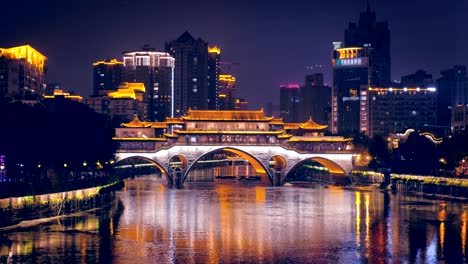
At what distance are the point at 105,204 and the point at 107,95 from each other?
116074 millimetres

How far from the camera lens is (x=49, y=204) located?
200 feet

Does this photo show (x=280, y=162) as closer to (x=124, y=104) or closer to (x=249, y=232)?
(x=249, y=232)

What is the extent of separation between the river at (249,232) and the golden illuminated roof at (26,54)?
61.9 metres

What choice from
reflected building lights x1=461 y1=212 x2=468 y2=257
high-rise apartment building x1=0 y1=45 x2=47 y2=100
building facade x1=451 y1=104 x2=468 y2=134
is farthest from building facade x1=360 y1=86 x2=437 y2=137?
reflected building lights x1=461 y1=212 x2=468 y2=257

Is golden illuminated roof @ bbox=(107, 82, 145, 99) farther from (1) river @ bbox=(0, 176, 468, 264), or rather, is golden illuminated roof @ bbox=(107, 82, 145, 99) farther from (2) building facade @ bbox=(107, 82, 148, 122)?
(1) river @ bbox=(0, 176, 468, 264)

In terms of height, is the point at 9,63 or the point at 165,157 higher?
the point at 9,63

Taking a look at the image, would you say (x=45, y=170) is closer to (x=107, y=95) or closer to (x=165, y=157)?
(x=165, y=157)

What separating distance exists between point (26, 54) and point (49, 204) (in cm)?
8541

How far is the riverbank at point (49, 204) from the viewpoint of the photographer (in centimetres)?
5478

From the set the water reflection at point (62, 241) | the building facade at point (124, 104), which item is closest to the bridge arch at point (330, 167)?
the water reflection at point (62, 241)

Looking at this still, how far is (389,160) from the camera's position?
110m

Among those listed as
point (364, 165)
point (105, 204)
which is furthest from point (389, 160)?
point (105, 204)

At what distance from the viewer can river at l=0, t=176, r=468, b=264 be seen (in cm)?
4600

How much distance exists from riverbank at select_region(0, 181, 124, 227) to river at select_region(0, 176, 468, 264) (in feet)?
3.77
